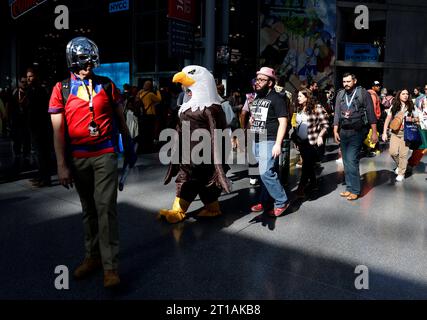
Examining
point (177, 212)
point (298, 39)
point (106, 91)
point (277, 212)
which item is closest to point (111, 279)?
point (106, 91)

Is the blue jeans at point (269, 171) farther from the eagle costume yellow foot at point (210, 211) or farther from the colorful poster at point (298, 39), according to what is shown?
the colorful poster at point (298, 39)

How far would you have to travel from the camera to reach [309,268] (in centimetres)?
385

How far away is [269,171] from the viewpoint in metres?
5.13

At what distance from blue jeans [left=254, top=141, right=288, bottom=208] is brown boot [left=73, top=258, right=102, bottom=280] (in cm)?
227

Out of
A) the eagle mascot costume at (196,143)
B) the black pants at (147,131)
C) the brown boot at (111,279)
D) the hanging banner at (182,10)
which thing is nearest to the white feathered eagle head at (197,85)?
the eagle mascot costume at (196,143)

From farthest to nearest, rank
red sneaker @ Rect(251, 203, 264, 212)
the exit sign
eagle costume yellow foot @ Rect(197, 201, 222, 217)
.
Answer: the exit sign → red sneaker @ Rect(251, 203, 264, 212) → eagle costume yellow foot @ Rect(197, 201, 222, 217)

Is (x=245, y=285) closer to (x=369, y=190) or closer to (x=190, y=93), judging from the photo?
(x=190, y=93)

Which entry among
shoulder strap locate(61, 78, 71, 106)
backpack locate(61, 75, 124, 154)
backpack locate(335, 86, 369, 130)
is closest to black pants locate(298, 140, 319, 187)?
backpack locate(335, 86, 369, 130)

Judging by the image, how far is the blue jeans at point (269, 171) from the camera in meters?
5.13

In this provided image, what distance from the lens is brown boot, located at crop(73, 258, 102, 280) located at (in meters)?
3.56

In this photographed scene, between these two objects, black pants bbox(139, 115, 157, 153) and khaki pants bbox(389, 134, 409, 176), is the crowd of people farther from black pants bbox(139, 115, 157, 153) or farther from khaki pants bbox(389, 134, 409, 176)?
black pants bbox(139, 115, 157, 153)
